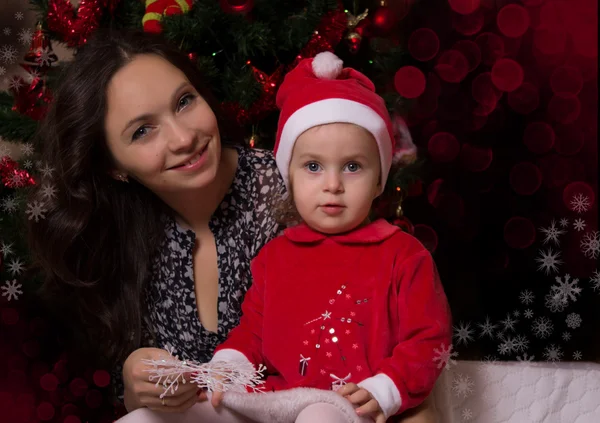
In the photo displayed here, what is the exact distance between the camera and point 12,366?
5.21 ft

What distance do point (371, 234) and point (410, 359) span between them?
0.23m

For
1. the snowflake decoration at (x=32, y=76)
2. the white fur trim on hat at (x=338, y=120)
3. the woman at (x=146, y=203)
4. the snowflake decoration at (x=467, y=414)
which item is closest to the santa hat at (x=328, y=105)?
the white fur trim on hat at (x=338, y=120)

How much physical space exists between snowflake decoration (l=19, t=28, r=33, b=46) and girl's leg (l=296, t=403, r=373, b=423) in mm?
1061

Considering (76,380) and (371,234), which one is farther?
(76,380)

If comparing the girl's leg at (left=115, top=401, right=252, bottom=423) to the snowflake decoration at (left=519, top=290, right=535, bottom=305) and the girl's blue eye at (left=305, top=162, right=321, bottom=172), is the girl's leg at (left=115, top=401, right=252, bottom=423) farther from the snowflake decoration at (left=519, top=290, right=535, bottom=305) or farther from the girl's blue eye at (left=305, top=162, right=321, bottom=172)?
the snowflake decoration at (left=519, top=290, right=535, bottom=305)

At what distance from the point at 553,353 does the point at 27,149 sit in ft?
4.35

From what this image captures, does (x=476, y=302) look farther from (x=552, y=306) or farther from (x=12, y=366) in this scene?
(x=12, y=366)

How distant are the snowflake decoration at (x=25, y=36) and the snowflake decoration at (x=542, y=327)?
4.49 ft

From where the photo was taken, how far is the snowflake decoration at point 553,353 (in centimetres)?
158

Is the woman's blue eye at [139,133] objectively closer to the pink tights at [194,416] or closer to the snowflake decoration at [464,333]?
the pink tights at [194,416]

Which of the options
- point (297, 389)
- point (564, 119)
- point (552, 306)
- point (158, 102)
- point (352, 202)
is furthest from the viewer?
point (564, 119)

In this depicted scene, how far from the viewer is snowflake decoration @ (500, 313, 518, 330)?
157 centimetres

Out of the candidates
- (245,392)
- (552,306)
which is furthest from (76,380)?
(552,306)

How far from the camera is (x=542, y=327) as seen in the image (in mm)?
1576
